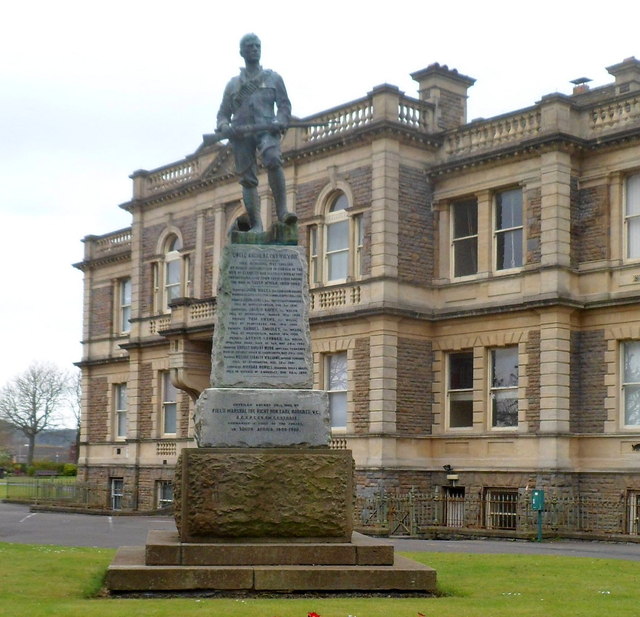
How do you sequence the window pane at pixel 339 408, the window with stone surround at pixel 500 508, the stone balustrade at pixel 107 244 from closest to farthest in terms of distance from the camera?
the window with stone surround at pixel 500 508 < the window pane at pixel 339 408 < the stone balustrade at pixel 107 244

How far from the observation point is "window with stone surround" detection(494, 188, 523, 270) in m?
30.4

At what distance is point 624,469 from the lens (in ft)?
90.3

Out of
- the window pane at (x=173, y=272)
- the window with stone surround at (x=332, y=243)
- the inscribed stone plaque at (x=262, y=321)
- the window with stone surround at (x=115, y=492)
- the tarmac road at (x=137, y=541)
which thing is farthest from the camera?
the window with stone surround at (x=115, y=492)

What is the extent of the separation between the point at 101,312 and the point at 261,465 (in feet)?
117

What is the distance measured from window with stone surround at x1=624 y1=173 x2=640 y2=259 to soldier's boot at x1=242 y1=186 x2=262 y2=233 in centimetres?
1646

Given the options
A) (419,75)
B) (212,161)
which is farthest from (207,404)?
(212,161)

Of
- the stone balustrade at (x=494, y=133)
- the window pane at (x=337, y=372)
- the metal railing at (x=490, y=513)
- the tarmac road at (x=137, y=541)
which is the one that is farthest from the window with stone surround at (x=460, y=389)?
the tarmac road at (x=137, y=541)

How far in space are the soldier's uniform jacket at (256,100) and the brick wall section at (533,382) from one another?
16.6m

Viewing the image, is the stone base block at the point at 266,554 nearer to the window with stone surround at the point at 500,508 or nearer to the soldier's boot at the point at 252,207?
the soldier's boot at the point at 252,207

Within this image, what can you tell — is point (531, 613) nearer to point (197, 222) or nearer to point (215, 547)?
point (215, 547)

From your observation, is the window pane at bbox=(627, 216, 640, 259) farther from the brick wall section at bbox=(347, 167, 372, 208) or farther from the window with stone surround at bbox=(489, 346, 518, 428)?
the brick wall section at bbox=(347, 167, 372, 208)

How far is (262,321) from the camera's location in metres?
13.0

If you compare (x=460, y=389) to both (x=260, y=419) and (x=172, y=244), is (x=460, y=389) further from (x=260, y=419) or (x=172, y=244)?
(x=260, y=419)

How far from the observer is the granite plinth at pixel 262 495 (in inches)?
475
